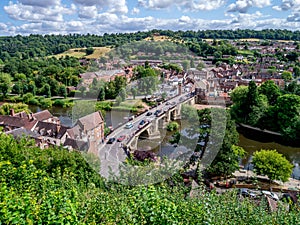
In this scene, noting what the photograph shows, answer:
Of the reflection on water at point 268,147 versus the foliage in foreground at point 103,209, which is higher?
the foliage in foreground at point 103,209

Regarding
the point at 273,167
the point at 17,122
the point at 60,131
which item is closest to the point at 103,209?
the point at 273,167

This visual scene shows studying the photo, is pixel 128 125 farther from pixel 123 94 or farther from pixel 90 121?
pixel 123 94

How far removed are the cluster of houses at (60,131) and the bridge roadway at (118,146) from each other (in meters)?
0.30

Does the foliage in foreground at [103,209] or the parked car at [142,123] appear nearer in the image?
the foliage in foreground at [103,209]

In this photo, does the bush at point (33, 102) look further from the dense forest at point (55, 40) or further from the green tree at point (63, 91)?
the dense forest at point (55, 40)

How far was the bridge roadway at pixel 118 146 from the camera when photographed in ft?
23.9

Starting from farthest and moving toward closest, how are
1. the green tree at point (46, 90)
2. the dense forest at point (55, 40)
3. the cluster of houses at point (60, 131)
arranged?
the dense forest at point (55, 40) → the green tree at point (46, 90) → the cluster of houses at point (60, 131)

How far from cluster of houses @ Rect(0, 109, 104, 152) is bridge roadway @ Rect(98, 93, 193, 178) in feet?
1.00

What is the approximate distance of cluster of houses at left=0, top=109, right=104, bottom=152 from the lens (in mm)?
8352

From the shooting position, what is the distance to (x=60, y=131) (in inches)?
533

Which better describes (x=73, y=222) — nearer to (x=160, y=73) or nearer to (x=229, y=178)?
(x=160, y=73)

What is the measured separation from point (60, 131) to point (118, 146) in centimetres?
624

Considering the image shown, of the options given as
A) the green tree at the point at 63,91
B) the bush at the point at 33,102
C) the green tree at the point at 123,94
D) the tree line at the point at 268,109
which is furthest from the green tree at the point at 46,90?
the green tree at the point at 123,94

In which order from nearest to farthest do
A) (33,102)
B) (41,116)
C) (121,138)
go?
1. (121,138)
2. (41,116)
3. (33,102)
